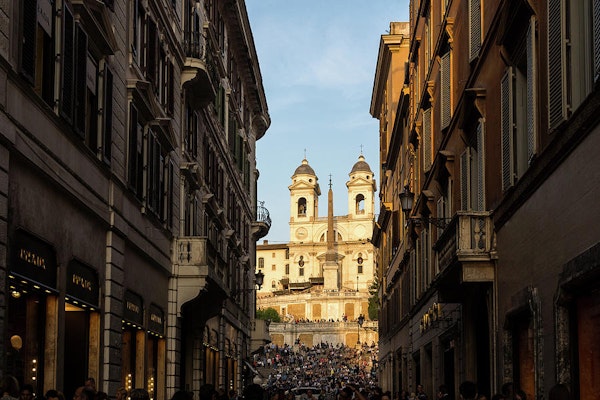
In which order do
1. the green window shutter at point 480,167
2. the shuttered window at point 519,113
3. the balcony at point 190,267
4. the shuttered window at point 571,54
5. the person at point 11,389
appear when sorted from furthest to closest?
the balcony at point 190,267, the green window shutter at point 480,167, the shuttered window at point 519,113, the shuttered window at point 571,54, the person at point 11,389

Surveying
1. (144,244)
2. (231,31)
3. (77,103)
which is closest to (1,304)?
(77,103)

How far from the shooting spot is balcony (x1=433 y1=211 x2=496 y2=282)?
70.7 ft

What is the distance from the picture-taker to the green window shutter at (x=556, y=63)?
14891mm

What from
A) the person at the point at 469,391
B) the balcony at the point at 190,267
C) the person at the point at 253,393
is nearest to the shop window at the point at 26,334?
the person at the point at 253,393

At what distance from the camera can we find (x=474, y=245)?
2181 centimetres

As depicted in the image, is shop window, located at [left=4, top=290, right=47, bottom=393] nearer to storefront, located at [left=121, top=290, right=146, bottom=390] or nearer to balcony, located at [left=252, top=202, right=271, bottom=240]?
storefront, located at [left=121, top=290, right=146, bottom=390]

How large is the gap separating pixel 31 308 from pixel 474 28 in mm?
11245

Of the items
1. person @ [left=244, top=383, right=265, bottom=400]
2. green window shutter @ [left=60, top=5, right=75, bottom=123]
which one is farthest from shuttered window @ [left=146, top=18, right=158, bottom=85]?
person @ [left=244, top=383, right=265, bottom=400]

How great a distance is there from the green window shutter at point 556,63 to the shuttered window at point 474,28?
24.6 ft

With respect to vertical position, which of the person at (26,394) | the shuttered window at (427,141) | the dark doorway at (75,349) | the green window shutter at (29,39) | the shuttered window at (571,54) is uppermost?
the shuttered window at (427,141)

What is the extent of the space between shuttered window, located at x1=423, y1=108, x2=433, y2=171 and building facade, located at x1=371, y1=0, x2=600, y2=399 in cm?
4

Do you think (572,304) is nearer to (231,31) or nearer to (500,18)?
(500,18)

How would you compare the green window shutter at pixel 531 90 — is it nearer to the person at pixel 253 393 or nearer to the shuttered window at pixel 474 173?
the shuttered window at pixel 474 173

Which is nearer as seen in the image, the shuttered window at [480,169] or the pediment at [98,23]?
the pediment at [98,23]
